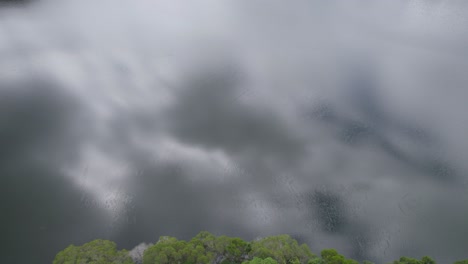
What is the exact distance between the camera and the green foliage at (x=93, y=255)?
108 ft

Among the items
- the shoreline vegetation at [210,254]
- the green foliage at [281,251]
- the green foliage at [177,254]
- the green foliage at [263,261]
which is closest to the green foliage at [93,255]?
the shoreline vegetation at [210,254]

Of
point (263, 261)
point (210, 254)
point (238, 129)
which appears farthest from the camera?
point (238, 129)

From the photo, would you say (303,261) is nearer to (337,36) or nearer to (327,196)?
(327,196)

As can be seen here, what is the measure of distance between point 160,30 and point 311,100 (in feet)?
129

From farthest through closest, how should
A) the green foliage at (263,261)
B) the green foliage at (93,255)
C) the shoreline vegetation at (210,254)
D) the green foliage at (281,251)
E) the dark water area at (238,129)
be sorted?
the dark water area at (238,129) → the green foliage at (281,251) → the shoreline vegetation at (210,254) → the green foliage at (93,255) → the green foliage at (263,261)

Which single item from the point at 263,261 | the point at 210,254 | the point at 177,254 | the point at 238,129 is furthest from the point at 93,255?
the point at 238,129

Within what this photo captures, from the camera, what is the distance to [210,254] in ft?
112

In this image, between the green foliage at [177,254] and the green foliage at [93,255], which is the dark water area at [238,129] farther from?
the green foliage at [177,254]

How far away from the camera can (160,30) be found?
76.6 metres

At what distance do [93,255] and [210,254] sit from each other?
11701 millimetres

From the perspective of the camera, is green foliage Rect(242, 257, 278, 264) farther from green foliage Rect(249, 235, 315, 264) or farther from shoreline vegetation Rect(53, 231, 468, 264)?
green foliage Rect(249, 235, 315, 264)

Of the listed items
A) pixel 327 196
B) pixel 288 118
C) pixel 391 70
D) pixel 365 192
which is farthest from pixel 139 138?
pixel 391 70

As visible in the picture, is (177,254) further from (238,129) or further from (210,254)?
(238,129)

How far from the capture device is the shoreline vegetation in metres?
33.4
